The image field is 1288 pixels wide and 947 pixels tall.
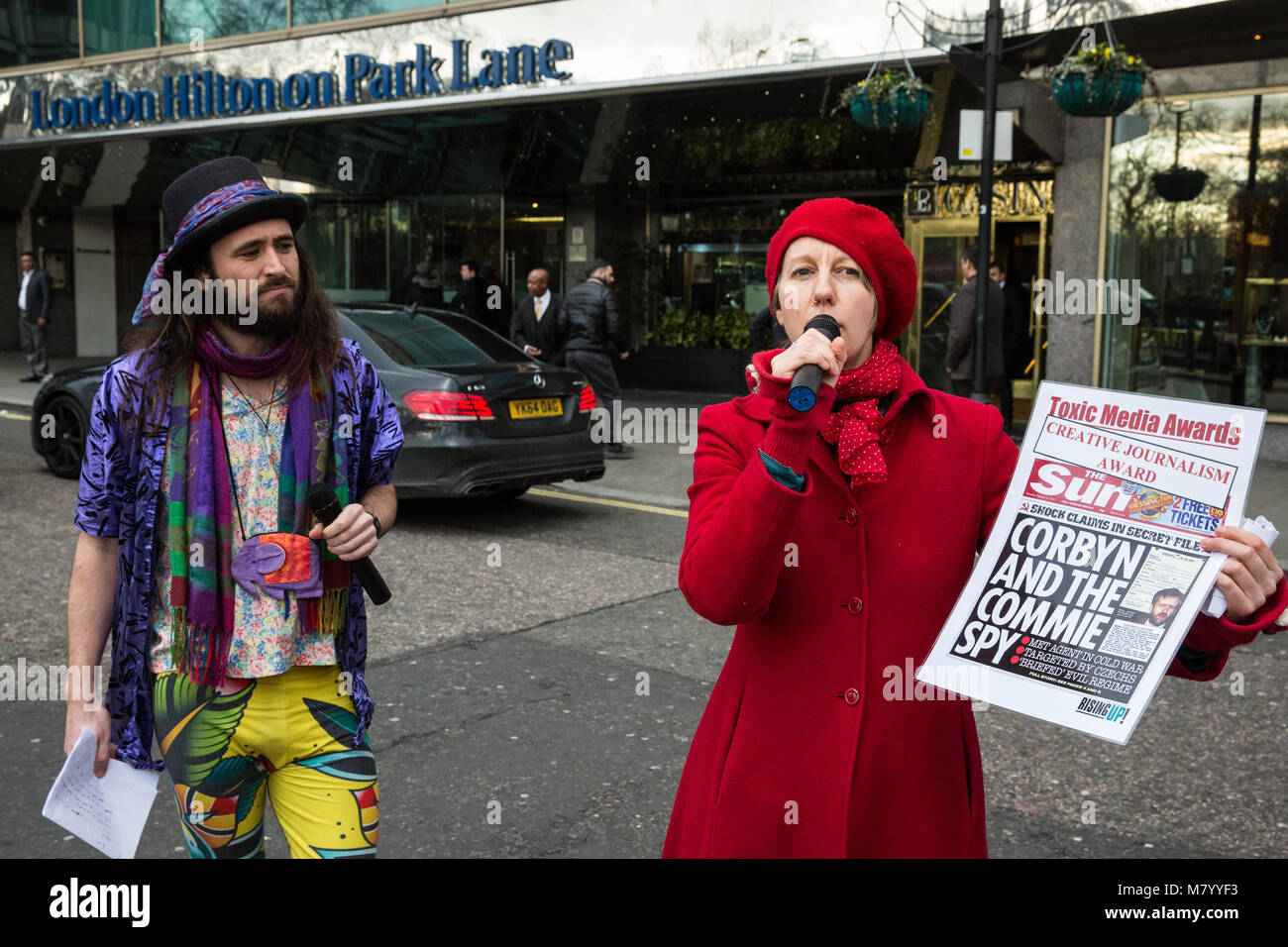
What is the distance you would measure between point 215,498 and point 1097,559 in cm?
162

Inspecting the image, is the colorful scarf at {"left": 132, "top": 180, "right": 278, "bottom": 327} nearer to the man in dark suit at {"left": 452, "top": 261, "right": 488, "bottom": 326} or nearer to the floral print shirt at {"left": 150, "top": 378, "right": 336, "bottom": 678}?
the floral print shirt at {"left": 150, "top": 378, "right": 336, "bottom": 678}

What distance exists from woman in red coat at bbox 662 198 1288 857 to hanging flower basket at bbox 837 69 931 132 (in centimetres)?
1080

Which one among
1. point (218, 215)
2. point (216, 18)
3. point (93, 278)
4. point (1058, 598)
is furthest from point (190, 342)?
point (93, 278)

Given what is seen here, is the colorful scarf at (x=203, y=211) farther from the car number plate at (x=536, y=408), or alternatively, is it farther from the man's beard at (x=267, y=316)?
the car number plate at (x=536, y=408)

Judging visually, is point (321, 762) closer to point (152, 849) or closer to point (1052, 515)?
point (1052, 515)

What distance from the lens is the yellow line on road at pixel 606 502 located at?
397 inches

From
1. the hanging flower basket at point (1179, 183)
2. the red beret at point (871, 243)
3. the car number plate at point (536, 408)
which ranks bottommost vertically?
the car number plate at point (536, 408)

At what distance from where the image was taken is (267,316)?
251 centimetres

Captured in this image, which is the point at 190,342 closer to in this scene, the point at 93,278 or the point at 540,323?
the point at 540,323

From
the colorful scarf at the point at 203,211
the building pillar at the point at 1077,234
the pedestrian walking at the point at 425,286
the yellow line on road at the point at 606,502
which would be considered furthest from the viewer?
the pedestrian walking at the point at 425,286

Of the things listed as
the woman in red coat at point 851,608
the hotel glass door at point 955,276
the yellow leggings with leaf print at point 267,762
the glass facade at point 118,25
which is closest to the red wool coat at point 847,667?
the woman in red coat at point 851,608

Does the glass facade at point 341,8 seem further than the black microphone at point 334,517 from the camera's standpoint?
Yes
